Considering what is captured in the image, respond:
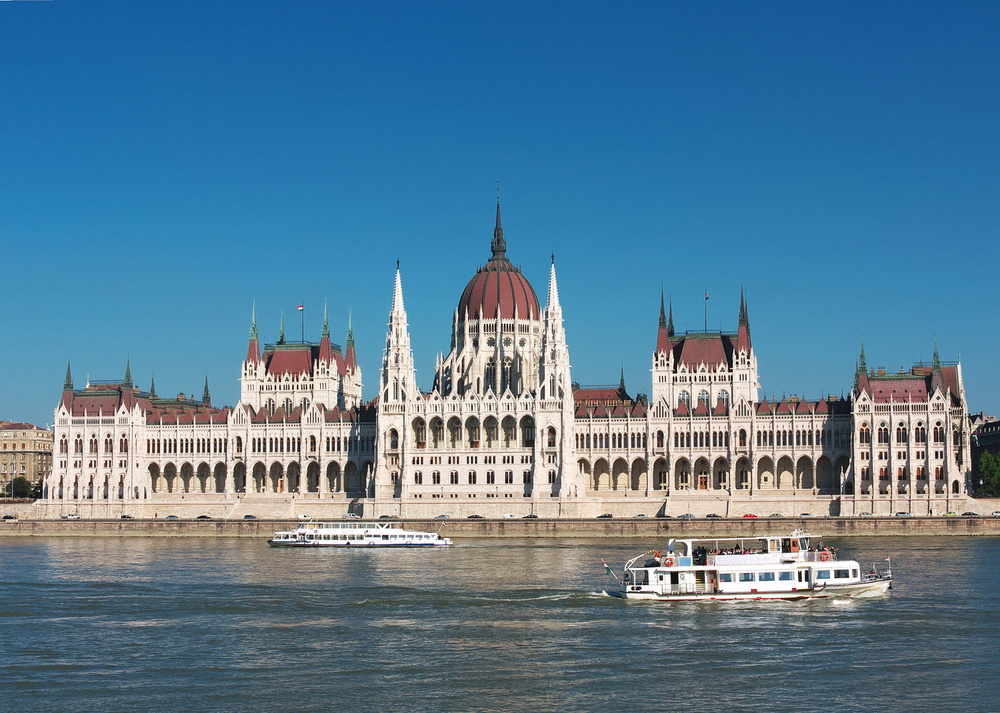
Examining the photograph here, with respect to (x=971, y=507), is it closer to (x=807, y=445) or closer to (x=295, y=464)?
(x=807, y=445)

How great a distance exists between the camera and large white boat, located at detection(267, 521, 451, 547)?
4264 inches

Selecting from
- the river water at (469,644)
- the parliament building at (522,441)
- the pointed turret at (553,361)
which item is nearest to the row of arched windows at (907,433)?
the parliament building at (522,441)

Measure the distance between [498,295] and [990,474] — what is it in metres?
51.1

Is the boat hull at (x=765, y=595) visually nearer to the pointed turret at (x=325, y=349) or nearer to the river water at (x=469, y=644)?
the river water at (x=469, y=644)

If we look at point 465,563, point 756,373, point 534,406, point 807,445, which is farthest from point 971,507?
point 465,563

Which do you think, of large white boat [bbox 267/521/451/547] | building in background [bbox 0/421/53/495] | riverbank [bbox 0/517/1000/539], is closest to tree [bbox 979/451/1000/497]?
riverbank [bbox 0/517/1000/539]

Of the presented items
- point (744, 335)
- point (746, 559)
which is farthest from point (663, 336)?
point (746, 559)

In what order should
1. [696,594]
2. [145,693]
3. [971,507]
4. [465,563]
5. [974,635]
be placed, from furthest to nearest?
[971,507], [465,563], [696,594], [974,635], [145,693]

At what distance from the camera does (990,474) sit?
13188 cm

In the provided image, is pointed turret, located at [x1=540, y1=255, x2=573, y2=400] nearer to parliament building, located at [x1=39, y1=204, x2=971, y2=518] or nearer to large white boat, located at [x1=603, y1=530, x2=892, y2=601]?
parliament building, located at [x1=39, y1=204, x2=971, y2=518]

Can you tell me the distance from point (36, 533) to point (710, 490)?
61.3 meters

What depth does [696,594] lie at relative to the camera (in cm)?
6981

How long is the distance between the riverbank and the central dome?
31852mm

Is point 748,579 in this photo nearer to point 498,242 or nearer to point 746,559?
point 746,559
